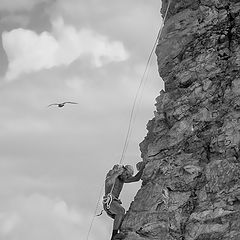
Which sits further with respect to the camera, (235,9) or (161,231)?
(235,9)

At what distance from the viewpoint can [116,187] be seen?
2252 cm

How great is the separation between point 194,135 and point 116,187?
3.80 m

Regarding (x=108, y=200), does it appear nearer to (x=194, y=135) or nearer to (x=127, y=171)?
(x=127, y=171)

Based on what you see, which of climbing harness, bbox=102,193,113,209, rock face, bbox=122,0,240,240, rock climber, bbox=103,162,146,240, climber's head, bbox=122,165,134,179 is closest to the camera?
rock face, bbox=122,0,240,240

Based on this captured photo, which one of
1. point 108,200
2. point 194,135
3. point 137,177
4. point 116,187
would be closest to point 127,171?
point 137,177

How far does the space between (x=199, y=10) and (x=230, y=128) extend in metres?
6.03

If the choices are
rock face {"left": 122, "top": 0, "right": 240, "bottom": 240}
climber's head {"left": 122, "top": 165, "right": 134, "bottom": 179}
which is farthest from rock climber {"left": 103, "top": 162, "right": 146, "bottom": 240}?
rock face {"left": 122, "top": 0, "right": 240, "bottom": 240}

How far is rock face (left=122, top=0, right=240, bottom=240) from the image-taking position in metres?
19.6

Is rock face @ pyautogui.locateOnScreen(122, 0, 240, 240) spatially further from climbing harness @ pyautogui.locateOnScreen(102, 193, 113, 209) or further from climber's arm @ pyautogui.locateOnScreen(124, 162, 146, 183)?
climbing harness @ pyautogui.locateOnScreen(102, 193, 113, 209)

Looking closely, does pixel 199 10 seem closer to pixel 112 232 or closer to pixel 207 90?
pixel 207 90

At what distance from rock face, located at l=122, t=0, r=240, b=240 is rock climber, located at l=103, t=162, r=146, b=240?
408mm

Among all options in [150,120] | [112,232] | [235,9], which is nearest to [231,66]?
[235,9]

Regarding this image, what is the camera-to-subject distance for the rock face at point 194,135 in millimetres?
19594

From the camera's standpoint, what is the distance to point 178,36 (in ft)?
79.7
